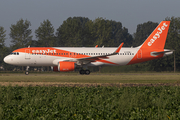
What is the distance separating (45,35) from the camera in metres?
67.6

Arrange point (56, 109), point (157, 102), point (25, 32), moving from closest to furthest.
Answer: point (56, 109) → point (157, 102) → point (25, 32)

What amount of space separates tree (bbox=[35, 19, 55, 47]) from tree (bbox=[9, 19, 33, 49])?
97.4 inches

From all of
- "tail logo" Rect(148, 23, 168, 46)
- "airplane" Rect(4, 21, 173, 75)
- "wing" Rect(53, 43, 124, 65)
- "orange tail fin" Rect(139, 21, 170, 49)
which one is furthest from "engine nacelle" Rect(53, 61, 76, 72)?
"tail logo" Rect(148, 23, 168, 46)

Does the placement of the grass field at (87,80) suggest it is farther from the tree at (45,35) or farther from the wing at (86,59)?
the tree at (45,35)

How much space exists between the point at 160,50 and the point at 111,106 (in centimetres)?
2948

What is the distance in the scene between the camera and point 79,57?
3628 centimetres

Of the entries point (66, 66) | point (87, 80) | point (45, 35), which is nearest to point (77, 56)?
point (66, 66)

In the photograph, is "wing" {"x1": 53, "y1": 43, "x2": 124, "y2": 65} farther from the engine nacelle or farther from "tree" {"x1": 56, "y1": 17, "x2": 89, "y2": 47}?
"tree" {"x1": 56, "y1": 17, "x2": 89, "y2": 47}

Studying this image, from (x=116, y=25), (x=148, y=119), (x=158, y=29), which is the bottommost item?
(x=148, y=119)

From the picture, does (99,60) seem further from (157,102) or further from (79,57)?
(157,102)

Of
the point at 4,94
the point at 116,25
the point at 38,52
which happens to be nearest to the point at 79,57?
the point at 38,52

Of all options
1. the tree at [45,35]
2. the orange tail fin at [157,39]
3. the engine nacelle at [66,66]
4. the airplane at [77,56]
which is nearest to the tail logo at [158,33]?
the orange tail fin at [157,39]

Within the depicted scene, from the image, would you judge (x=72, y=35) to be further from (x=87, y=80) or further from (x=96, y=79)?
(x=87, y=80)

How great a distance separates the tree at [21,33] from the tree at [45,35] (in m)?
Result: 2.47
